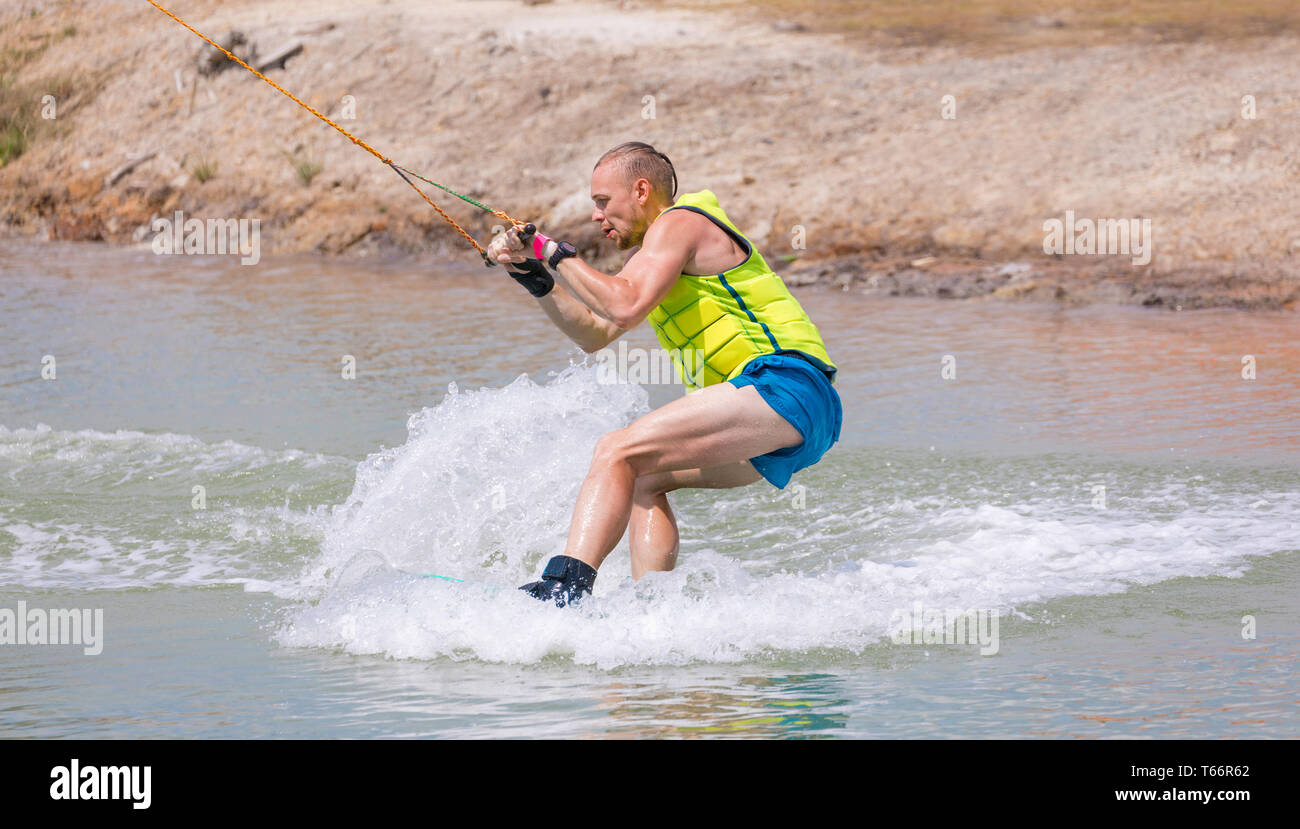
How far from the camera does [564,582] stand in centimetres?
502

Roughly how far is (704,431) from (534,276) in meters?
0.74

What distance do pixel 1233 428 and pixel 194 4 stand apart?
→ 18614 millimetres

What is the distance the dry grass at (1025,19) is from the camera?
1712cm

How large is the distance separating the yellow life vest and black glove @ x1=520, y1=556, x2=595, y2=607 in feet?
2.70

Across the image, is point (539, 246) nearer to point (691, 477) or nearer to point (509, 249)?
point (509, 249)

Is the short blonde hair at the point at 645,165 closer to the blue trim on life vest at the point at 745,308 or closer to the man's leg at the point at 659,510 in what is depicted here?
the blue trim on life vest at the point at 745,308

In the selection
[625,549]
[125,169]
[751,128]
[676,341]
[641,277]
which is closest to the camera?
[641,277]

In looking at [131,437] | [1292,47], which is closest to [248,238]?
[131,437]

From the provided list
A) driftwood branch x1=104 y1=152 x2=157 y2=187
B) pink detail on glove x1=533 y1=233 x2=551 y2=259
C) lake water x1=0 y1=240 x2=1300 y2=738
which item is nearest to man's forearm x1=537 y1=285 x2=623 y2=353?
pink detail on glove x1=533 y1=233 x2=551 y2=259

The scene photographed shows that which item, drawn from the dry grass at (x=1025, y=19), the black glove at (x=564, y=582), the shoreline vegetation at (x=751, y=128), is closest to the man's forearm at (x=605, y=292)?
the black glove at (x=564, y=582)

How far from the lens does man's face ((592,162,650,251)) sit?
538 cm

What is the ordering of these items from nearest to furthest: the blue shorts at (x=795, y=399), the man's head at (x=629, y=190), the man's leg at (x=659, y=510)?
the blue shorts at (x=795, y=399), the man's head at (x=629, y=190), the man's leg at (x=659, y=510)

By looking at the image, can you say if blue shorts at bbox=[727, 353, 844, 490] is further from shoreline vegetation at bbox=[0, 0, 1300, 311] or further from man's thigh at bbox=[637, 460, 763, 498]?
shoreline vegetation at bbox=[0, 0, 1300, 311]

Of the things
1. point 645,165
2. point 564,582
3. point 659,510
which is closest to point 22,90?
point 645,165
